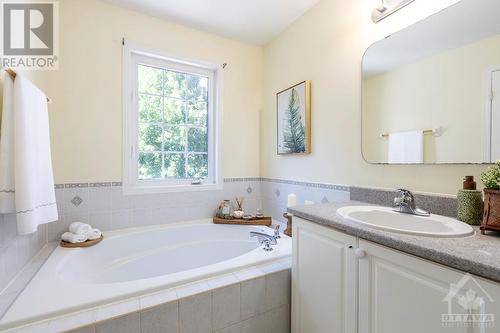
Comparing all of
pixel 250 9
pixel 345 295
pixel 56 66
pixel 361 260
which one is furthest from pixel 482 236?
pixel 56 66

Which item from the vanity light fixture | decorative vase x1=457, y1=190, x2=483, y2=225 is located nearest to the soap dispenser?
decorative vase x1=457, y1=190, x2=483, y2=225

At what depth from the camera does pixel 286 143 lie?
2.24m

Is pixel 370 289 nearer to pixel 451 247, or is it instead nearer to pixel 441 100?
pixel 451 247

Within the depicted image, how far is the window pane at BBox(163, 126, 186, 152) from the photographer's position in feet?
7.47

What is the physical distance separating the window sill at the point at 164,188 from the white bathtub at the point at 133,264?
1.03ft

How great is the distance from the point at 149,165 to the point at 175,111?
1.88ft

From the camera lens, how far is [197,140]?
244cm

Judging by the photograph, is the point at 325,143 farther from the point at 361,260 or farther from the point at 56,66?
the point at 56,66

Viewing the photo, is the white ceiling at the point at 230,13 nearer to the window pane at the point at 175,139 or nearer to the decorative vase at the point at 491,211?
the window pane at the point at 175,139

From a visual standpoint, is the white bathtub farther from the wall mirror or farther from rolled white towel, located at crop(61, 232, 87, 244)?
the wall mirror

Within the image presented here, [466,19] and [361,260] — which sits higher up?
[466,19]

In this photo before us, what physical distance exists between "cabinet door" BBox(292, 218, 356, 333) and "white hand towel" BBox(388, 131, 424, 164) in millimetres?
639

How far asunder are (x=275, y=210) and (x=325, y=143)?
0.92 meters

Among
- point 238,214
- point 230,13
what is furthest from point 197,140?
point 230,13
